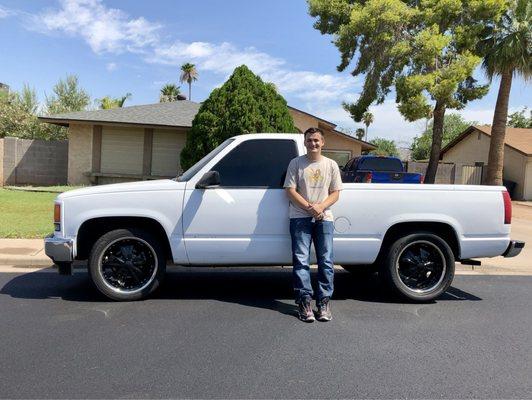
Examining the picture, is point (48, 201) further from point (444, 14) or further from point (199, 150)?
point (444, 14)

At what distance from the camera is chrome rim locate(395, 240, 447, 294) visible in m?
5.73

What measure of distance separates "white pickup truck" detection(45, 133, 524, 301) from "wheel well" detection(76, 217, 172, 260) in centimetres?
1

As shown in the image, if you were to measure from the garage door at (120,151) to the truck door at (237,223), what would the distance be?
15.9 meters

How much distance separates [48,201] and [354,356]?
1277 cm

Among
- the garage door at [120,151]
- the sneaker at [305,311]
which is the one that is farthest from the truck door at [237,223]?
the garage door at [120,151]

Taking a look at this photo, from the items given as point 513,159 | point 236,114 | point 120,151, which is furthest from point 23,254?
point 513,159

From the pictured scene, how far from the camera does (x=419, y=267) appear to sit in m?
5.74

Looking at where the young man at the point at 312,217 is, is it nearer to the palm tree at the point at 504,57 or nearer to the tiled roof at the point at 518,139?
the palm tree at the point at 504,57

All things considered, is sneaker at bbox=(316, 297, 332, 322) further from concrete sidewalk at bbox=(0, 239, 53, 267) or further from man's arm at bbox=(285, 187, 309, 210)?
concrete sidewalk at bbox=(0, 239, 53, 267)

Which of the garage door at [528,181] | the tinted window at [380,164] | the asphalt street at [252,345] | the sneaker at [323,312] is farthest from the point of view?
the garage door at [528,181]

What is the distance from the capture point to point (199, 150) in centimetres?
1595

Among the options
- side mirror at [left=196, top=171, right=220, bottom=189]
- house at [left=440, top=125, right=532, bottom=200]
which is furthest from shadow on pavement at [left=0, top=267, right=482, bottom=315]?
house at [left=440, top=125, right=532, bottom=200]

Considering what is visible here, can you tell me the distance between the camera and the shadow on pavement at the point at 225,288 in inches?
227

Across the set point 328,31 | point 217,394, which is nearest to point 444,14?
point 328,31
